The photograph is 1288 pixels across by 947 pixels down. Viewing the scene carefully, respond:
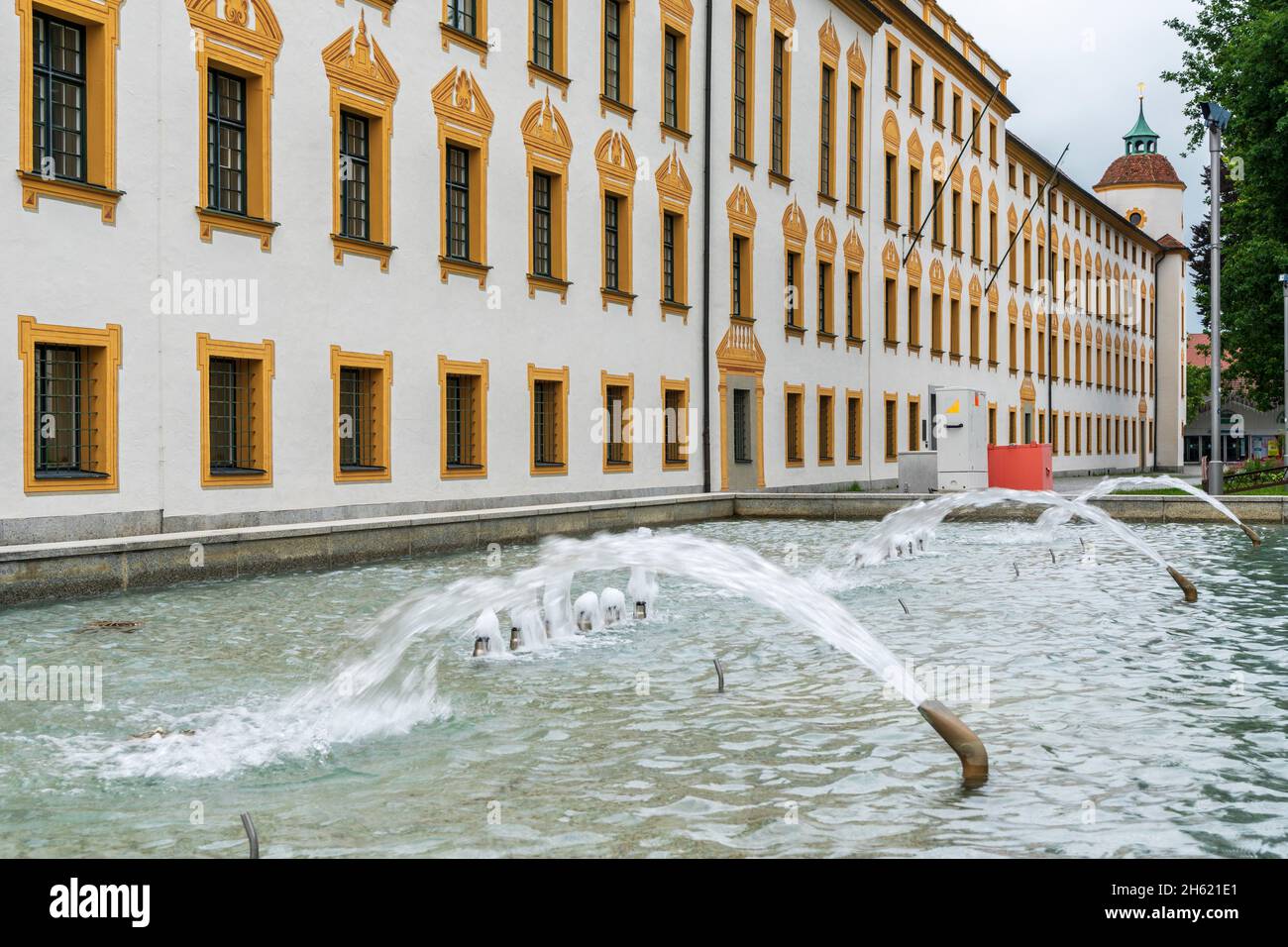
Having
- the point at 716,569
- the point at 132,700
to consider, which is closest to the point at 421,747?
the point at 132,700

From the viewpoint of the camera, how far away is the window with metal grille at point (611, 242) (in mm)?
29078

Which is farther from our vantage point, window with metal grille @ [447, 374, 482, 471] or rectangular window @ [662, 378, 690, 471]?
rectangular window @ [662, 378, 690, 471]

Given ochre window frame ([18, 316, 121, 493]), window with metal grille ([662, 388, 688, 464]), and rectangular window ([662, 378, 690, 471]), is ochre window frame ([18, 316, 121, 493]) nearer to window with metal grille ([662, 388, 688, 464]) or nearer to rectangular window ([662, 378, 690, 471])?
rectangular window ([662, 378, 690, 471])

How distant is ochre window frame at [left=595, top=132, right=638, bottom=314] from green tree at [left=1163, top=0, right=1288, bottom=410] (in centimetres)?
1451

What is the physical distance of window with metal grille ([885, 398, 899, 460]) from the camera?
149ft

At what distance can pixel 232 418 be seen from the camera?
1961 centimetres

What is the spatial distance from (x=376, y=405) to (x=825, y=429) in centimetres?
2052

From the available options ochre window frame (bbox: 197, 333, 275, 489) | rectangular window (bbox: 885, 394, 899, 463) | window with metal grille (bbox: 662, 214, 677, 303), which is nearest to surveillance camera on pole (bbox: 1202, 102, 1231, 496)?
window with metal grille (bbox: 662, 214, 677, 303)

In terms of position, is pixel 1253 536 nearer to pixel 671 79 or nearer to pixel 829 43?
pixel 671 79

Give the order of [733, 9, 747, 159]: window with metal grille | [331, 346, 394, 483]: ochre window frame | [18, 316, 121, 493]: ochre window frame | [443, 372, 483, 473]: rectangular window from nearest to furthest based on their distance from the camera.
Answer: [18, 316, 121, 493]: ochre window frame → [331, 346, 394, 483]: ochre window frame → [443, 372, 483, 473]: rectangular window → [733, 9, 747, 159]: window with metal grille

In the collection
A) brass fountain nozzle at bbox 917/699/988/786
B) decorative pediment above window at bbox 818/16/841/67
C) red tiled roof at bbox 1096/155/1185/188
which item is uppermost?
red tiled roof at bbox 1096/155/1185/188

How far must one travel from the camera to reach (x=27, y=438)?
1619 centimetres
